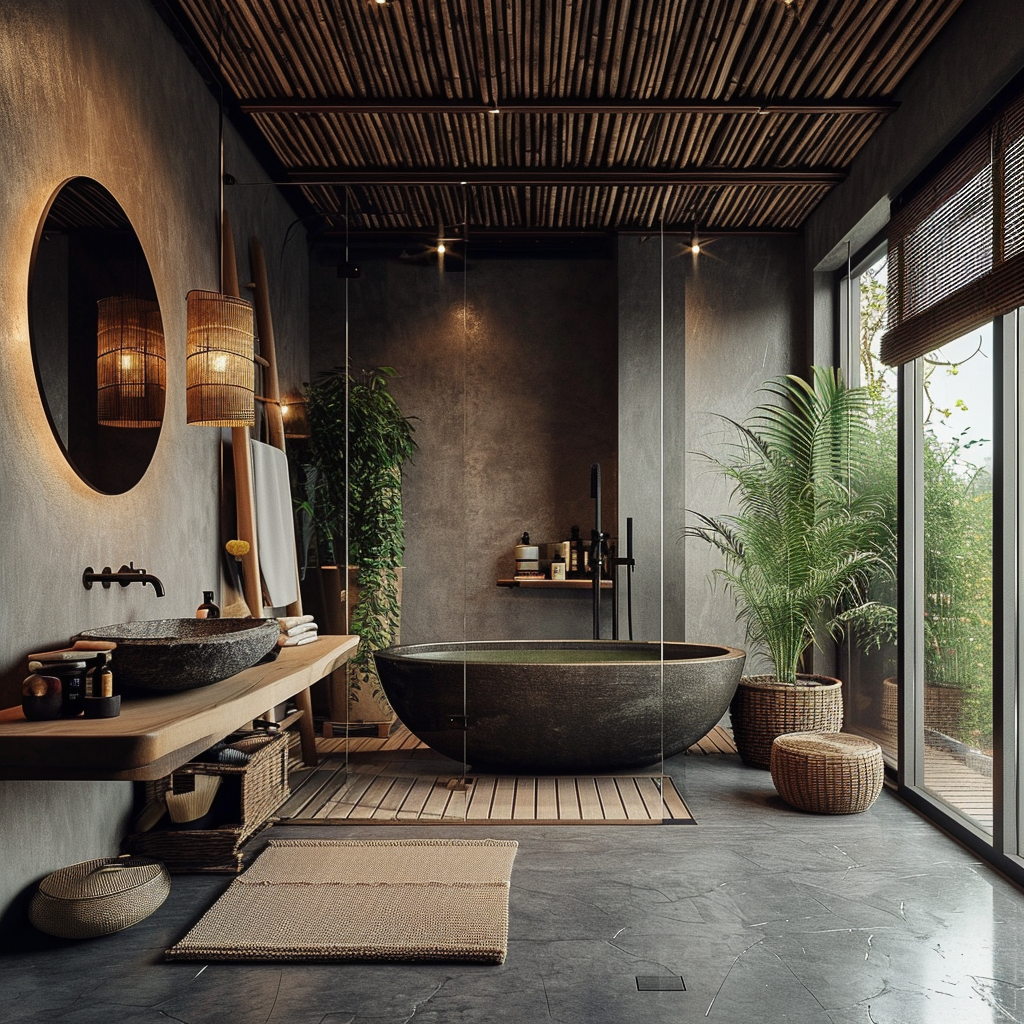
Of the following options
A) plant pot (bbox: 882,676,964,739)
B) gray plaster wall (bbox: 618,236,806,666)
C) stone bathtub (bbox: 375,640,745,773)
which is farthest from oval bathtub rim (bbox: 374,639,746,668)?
plant pot (bbox: 882,676,964,739)

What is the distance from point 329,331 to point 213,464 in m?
0.77

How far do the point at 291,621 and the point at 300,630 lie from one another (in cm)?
6

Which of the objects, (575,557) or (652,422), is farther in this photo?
(652,422)

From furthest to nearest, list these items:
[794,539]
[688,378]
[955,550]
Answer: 1. [794,539]
2. [688,378]
3. [955,550]

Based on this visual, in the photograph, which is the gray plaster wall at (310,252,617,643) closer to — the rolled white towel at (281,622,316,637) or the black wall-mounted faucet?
the rolled white towel at (281,622,316,637)

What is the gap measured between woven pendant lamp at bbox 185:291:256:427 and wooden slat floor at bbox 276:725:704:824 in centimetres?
151

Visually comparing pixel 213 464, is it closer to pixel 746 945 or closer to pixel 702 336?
pixel 702 336

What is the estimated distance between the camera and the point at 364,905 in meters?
2.98

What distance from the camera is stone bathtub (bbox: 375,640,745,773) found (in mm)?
4184

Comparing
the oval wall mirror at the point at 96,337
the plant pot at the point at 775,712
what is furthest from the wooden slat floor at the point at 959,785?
the oval wall mirror at the point at 96,337

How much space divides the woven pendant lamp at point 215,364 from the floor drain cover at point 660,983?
7.83 ft

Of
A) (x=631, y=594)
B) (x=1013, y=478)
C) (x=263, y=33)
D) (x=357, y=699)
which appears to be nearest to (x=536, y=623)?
(x=631, y=594)

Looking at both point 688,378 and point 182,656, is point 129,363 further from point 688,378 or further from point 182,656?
point 688,378

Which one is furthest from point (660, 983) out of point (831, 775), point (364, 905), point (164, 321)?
point (164, 321)
